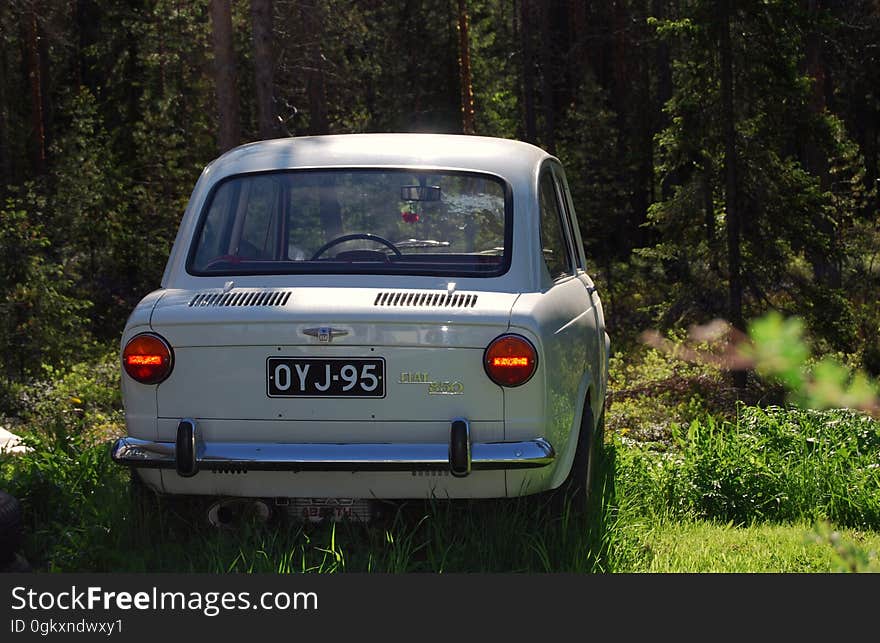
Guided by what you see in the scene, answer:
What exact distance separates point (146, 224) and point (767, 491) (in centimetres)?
2545

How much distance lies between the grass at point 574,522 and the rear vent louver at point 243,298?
0.99 metres

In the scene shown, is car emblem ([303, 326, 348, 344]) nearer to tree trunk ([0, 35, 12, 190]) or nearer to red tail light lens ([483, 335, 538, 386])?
red tail light lens ([483, 335, 538, 386])

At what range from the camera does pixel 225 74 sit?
19828 mm

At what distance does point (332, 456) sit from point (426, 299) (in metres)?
0.77

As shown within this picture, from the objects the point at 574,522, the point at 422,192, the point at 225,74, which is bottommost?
the point at 574,522

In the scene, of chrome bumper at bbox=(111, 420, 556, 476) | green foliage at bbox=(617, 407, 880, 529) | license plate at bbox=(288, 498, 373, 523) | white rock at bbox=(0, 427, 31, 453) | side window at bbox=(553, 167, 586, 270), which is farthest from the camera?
white rock at bbox=(0, 427, 31, 453)

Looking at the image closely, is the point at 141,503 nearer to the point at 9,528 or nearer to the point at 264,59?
the point at 9,528

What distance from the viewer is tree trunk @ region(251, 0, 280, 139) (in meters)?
20.0

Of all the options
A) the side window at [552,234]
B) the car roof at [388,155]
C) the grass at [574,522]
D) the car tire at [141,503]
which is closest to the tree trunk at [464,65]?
the grass at [574,522]

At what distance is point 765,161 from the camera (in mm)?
14578

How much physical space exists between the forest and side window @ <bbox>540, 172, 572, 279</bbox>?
1796 millimetres

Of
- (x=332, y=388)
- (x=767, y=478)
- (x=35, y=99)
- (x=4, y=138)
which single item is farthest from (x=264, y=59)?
(x=332, y=388)

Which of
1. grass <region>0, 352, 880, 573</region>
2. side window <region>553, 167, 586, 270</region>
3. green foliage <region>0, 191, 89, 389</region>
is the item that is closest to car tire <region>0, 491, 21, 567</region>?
grass <region>0, 352, 880, 573</region>

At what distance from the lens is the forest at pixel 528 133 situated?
14492mm
